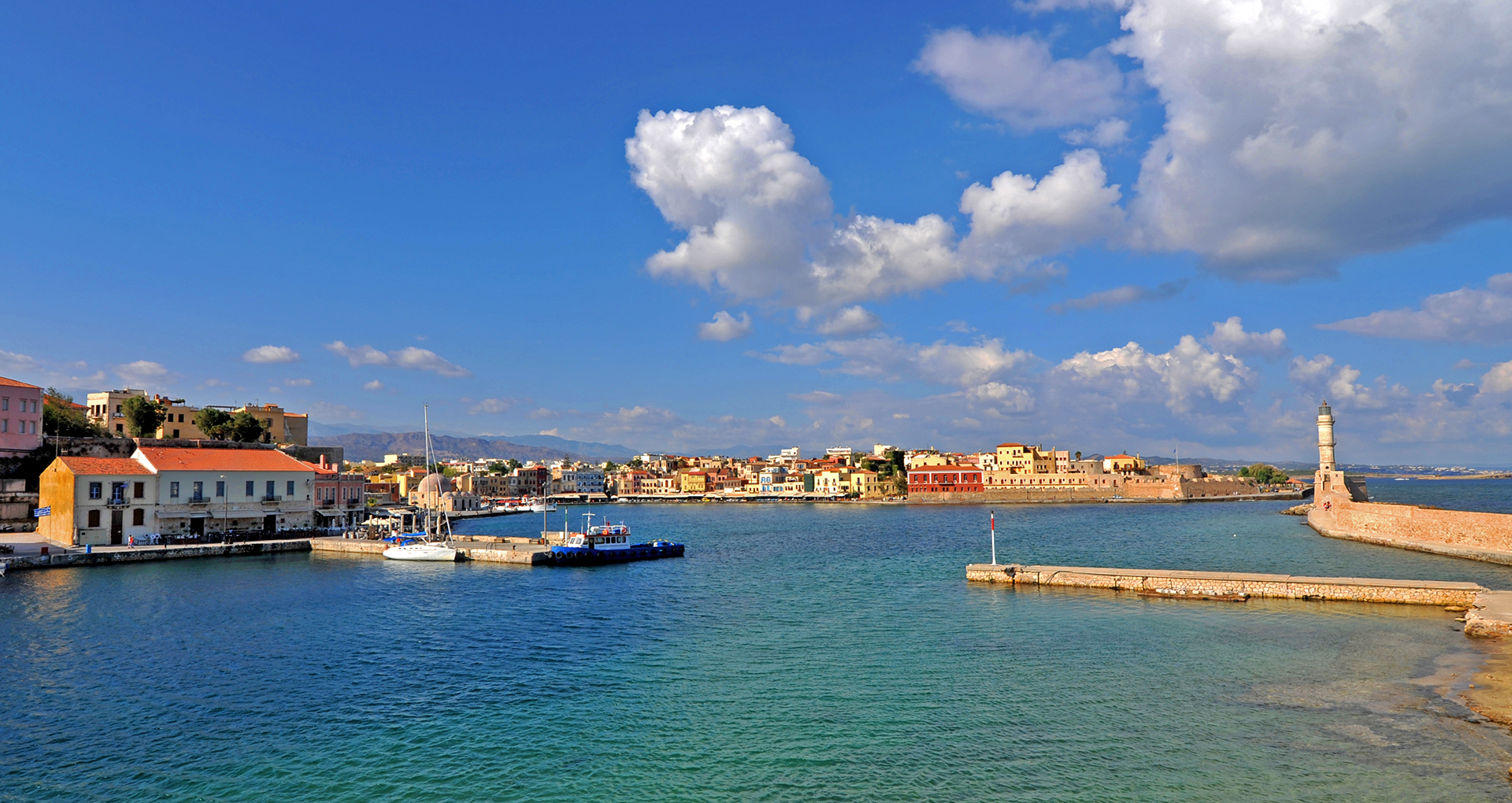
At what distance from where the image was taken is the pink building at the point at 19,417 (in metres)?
52.9

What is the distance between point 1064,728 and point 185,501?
55.3 metres

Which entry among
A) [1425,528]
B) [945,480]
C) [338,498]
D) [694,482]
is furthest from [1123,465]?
[338,498]

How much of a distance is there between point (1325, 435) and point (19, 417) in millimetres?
99436

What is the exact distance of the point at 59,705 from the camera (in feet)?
59.9

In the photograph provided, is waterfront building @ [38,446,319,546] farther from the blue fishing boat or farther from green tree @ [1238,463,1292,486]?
green tree @ [1238,463,1292,486]

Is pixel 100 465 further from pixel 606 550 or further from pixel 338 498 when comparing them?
pixel 606 550

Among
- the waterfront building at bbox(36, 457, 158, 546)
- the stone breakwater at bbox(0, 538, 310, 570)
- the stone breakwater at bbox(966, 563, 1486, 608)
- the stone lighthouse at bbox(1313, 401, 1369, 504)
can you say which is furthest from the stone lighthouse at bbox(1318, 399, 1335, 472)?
the waterfront building at bbox(36, 457, 158, 546)

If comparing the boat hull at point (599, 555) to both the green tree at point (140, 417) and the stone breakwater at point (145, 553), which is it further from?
the green tree at point (140, 417)

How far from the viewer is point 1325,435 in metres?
67.5

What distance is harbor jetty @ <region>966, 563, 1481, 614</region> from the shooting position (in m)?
27.5

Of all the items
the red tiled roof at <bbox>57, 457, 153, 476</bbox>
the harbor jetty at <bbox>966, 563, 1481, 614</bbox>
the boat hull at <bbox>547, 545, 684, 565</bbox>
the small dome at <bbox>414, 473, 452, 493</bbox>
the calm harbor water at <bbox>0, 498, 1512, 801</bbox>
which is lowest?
the boat hull at <bbox>547, 545, 684, 565</bbox>

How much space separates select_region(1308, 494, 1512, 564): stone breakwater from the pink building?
87530mm

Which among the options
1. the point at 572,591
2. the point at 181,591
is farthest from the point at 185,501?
the point at 572,591

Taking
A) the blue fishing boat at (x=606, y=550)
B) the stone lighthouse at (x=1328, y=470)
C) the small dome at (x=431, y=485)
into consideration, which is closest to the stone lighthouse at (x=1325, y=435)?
the stone lighthouse at (x=1328, y=470)
